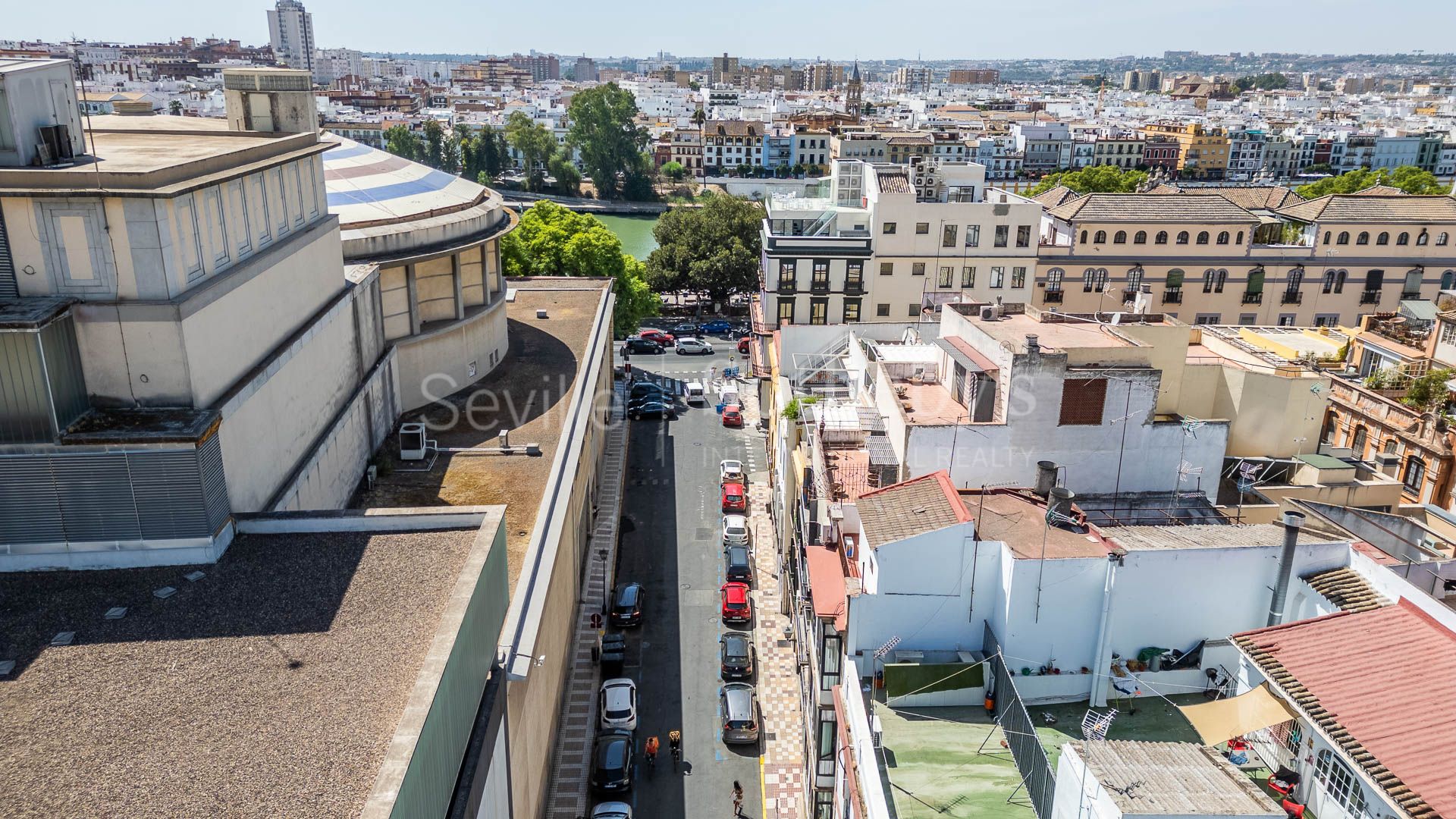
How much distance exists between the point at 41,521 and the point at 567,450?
14432 mm

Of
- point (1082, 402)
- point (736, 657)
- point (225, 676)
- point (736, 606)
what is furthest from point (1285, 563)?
point (225, 676)

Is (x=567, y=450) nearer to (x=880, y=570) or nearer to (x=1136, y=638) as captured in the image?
(x=880, y=570)

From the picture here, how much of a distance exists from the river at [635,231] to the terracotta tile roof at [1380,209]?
63.6m

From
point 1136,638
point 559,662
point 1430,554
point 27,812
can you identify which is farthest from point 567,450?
point 1430,554

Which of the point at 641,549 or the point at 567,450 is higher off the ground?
the point at 567,450

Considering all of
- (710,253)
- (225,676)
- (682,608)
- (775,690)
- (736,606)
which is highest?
(225,676)

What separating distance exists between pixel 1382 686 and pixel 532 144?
12729 cm

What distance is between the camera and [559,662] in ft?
91.4

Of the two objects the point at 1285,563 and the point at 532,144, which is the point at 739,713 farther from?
the point at 532,144

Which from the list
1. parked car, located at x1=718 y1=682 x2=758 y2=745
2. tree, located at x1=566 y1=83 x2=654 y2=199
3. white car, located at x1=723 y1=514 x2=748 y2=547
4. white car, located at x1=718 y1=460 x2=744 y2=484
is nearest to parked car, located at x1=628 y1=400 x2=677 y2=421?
white car, located at x1=718 y1=460 x2=744 y2=484

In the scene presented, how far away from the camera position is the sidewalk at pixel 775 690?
83.5ft

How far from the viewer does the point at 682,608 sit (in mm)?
33844

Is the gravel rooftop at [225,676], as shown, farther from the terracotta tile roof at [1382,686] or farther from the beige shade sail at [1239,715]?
the terracotta tile roof at [1382,686]

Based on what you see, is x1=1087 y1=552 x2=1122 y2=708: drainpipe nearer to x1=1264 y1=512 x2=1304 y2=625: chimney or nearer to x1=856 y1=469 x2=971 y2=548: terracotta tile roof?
x1=856 y1=469 x2=971 y2=548: terracotta tile roof
